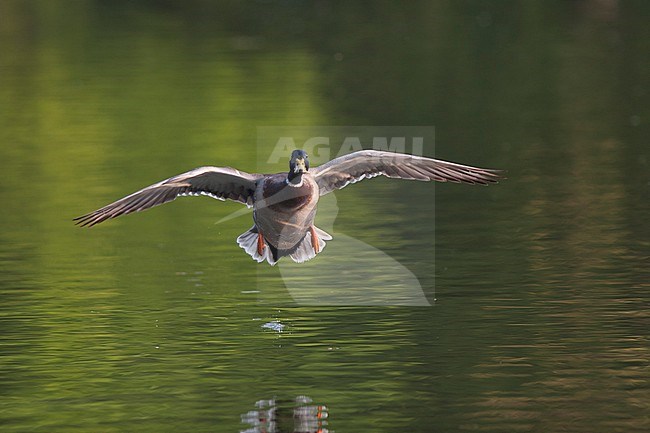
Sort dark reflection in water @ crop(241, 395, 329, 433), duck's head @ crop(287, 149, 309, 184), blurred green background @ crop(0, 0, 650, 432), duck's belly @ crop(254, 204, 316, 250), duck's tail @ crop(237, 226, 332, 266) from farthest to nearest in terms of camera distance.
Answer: duck's tail @ crop(237, 226, 332, 266) → duck's belly @ crop(254, 204, 316, 250) → duck's head @ crop(287, 149, 309, 184) → blurred green background @ crop(0, 0, 650, 432) → dark reflection in water @ crop(241, 395, 329, 433)

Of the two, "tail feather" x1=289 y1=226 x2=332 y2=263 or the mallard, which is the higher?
the mallard

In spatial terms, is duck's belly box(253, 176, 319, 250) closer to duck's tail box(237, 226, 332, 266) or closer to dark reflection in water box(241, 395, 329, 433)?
duck's tail box(237, 226, 332, 266)

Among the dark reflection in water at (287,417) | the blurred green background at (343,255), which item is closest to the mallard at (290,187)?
the blurred green background at (343,255)

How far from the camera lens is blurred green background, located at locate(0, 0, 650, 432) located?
1483cm

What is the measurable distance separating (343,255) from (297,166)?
4770 millimetres

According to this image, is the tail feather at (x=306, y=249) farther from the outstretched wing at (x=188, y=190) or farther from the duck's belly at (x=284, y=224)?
the outstretched wing at (x=188, y=190)

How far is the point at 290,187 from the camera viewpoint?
680 inches

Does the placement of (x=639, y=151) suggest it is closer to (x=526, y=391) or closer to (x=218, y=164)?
(x=218, y=164)

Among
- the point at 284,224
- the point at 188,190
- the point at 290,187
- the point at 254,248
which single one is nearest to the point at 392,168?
the point at 290,187

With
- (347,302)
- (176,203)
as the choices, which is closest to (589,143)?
(176,203)

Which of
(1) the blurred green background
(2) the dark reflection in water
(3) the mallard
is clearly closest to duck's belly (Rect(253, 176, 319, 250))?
(3) the mallard

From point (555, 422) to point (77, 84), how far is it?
3388 cm

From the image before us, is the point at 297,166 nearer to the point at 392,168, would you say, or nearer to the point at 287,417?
the point at 392,168

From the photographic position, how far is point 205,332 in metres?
17.3
